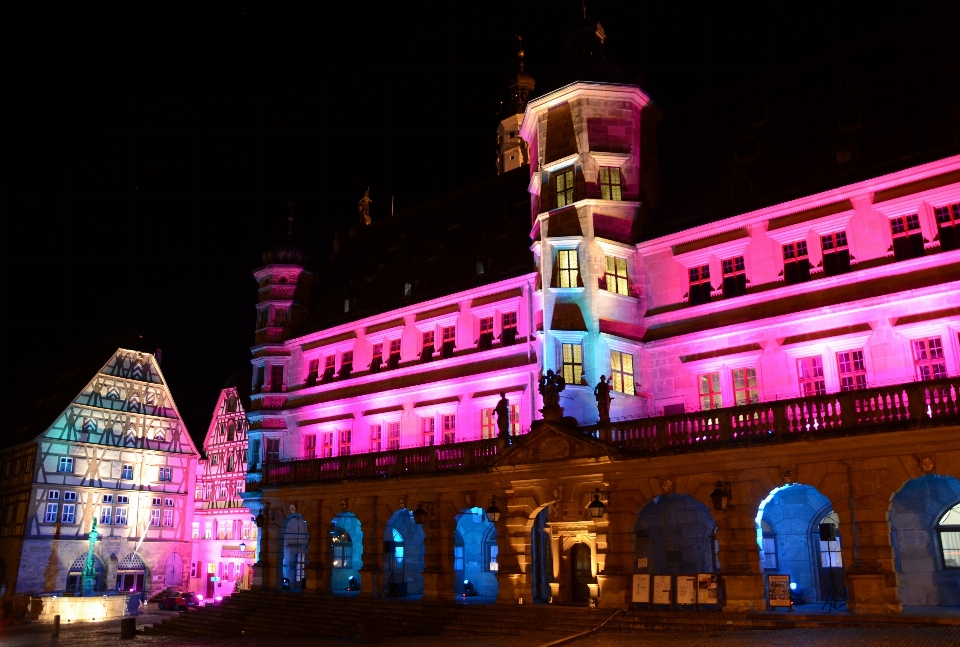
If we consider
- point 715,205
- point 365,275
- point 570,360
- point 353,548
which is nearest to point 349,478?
point 353,548

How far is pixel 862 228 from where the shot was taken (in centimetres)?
2889

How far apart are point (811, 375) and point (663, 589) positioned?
31.1ft

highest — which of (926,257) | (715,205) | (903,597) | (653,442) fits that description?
(715,205)

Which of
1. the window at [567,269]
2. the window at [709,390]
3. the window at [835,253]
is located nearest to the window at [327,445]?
the window at [567,269]

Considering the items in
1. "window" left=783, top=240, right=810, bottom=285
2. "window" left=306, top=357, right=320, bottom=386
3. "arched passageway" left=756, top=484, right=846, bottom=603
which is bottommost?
"arched passageway" left=756, top=484, right=846, bottom=603

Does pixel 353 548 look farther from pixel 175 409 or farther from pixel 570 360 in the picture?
pixel 175 409

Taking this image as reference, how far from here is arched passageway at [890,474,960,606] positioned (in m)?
25.0

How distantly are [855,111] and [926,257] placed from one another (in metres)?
7.45

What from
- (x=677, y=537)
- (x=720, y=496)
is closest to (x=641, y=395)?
(x=677, y=537)

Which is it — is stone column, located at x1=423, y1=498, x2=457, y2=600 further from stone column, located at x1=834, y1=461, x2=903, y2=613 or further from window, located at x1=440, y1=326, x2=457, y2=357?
stone column, located at x1=834, y1=461, x2=903, y2=613

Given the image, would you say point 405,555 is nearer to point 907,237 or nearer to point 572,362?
point 572,362

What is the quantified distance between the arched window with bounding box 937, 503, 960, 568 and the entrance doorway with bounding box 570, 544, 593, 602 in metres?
11.1

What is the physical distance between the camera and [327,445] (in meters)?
43.7

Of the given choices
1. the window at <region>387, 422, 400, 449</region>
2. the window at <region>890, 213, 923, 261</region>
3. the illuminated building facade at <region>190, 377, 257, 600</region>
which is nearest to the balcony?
the window at <region>890, 213, 923, 261</region>
